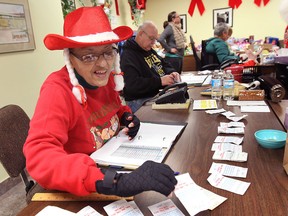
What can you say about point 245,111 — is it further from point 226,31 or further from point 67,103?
point 226,31

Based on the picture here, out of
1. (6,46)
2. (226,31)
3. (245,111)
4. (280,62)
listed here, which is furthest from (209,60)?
(6,46)

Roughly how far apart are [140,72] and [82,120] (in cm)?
134

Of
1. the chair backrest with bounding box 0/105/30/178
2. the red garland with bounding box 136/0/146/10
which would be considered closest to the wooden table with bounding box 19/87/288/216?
the chair backrest with bounding box 0/105/30/178

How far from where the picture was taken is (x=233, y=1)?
6.04 metres

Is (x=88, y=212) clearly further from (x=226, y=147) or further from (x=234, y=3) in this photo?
(x=234, y=3)

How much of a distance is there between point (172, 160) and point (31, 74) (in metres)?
1.99

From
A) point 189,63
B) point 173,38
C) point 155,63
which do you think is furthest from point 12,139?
point 189,63

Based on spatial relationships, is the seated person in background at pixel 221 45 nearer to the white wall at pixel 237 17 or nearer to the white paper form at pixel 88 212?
the white wall at pixel 237 17

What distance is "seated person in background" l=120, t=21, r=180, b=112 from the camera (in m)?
2.20

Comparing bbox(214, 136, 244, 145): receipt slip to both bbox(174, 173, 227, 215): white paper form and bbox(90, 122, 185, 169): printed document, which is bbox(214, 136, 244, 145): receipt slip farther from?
bbox(174, 173, 227, 215): white paper form

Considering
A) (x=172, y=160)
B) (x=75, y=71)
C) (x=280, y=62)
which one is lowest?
(x=172, y=160)

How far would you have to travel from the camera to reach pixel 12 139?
3.84ft

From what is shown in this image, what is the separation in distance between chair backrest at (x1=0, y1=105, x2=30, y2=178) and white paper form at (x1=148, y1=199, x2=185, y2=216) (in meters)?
0.75

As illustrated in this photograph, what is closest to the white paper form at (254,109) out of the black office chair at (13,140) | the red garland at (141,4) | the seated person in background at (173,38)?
the black office chair at (13,140)
